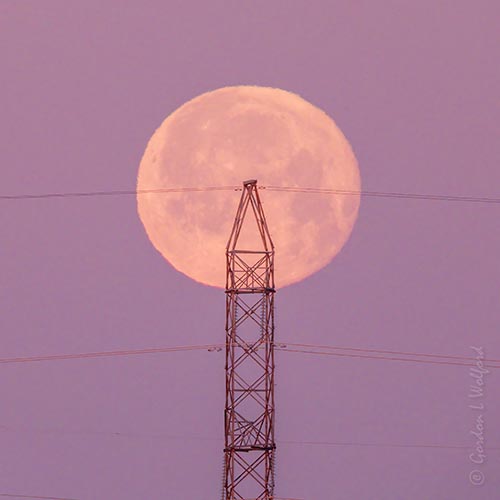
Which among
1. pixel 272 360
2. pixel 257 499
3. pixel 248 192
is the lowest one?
pixel 257 499

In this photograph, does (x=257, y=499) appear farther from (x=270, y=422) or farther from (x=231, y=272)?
(x=231, y=272)

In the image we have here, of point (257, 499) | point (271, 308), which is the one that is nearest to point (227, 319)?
point (271, 308)

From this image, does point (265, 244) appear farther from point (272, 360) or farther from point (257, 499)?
point (257, 499)

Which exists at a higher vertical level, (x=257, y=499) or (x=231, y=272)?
(x=231, y=272)

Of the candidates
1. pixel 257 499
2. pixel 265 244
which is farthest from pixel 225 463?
pixel 265 244

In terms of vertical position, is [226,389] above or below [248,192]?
below

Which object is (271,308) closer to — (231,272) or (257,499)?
(231,272)

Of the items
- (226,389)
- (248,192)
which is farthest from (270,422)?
(248,192)
